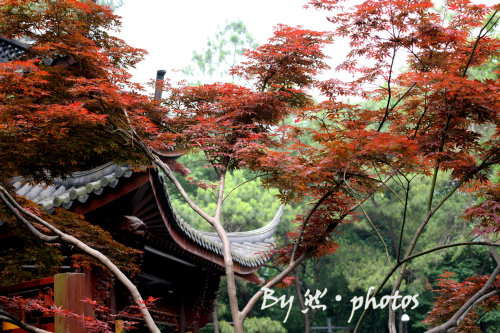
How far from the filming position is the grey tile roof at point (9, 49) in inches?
220

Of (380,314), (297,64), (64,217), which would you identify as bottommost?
(380,314)

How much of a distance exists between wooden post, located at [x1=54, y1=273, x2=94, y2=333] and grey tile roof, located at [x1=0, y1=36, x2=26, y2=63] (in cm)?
349

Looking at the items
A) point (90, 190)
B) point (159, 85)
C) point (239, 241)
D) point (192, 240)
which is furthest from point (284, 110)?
point (239, 241)

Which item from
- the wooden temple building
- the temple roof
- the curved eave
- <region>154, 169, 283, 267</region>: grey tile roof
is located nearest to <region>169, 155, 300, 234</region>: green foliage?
<region>154, 169, 283, 267</region>: grey tile roof

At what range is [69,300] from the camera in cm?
280

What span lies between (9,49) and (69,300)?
12.2 ft

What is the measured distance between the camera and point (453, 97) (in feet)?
12.7

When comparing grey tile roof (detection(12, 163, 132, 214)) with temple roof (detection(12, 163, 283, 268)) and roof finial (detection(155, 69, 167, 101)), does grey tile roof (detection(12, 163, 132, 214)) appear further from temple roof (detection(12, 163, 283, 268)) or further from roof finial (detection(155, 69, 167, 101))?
roof finial (detection(155, 69, 167, 101))

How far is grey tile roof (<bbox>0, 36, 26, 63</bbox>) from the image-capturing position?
5.58m

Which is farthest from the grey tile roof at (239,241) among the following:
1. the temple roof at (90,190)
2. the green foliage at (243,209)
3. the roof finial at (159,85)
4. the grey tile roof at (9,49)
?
the green foliage at (243,209)

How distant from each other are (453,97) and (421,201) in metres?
15.8

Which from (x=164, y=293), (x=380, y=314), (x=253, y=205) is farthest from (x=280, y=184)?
(x=380, y=314)

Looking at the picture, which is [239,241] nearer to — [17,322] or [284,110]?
[284,110]

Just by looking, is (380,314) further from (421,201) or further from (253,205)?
(253,205)
